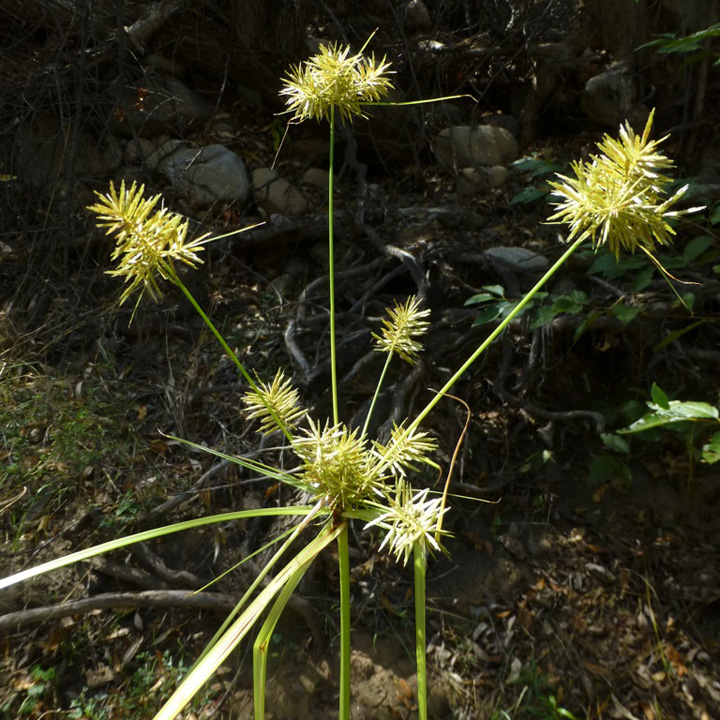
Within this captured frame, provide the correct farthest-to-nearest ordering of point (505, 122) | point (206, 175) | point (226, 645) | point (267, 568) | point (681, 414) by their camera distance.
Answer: point (505, 122)
point (206, 175)
point (681, 414)
point (267, 568)
point (226, 645)

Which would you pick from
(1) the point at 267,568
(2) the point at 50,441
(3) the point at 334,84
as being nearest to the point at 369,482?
(1) the point at 267,568

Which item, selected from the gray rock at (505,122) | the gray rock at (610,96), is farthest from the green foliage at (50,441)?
the gray rock at (610,96)

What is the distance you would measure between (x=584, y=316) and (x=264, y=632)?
76.0 inches

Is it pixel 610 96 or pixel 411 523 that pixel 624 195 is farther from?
pixel 610 96

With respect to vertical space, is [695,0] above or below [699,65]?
above

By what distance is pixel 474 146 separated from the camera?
3.79 meters

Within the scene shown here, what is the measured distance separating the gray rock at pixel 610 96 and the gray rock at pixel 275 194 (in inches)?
72.2

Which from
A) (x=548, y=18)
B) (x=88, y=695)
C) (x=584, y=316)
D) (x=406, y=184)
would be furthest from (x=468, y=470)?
(x=548, y=18)

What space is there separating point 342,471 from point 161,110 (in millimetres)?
3338

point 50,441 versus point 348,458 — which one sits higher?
point 348,458

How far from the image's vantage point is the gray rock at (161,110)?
322 cm

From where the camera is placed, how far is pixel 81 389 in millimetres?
2508

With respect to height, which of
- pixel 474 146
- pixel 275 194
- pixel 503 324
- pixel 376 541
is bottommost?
pixel 376 541

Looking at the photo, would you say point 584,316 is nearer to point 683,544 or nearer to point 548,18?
point 683,544
